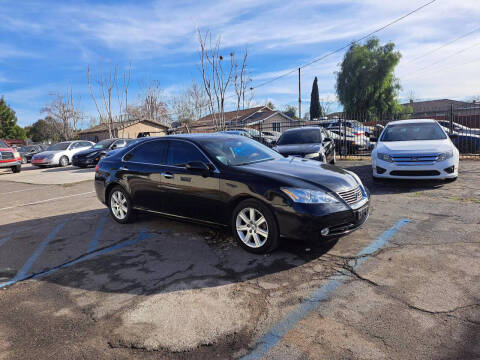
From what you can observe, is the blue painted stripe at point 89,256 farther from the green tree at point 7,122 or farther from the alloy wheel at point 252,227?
the green tree at point 7,122

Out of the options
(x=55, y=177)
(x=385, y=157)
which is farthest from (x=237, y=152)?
(x=55, y=177)

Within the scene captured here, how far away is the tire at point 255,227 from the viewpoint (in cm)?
377

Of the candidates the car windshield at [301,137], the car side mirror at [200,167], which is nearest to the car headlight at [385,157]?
the car windshield at [301,137]

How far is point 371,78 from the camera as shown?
38.1 m

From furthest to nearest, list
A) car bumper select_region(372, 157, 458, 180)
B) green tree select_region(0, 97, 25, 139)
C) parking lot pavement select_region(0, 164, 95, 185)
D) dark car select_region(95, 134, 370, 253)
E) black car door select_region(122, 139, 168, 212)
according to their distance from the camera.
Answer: green tree select_region(0, 97, 25, 139), parking lot pavement select_region(0, 164, 95, 185), car bumper select_region(372, 157, 458, 180), black car door select_region(122, 139, 168, 212), dark car select_region(95, 134, 370, 253)

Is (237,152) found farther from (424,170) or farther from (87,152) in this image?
(87,152)

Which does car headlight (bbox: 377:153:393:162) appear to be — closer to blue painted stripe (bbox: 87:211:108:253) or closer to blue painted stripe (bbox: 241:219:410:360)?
blue painted stripe (bbox: 241:219:410:360)

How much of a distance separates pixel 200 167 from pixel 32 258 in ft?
8.34

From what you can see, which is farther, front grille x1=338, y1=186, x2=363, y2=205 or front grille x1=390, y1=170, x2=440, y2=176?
front grille x1=390, y1=170, x2=440, y2=176

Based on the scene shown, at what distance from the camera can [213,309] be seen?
2.85m

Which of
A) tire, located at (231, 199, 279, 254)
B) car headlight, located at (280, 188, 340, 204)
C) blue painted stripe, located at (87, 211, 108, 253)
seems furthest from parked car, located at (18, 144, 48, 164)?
car headlight, located at (280, 188, 340, 204)

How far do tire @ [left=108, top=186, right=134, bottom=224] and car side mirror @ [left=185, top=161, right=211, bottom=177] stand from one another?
1.69 m

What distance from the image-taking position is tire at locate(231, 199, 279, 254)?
3773 millimetres

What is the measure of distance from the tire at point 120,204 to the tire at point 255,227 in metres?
2.27
